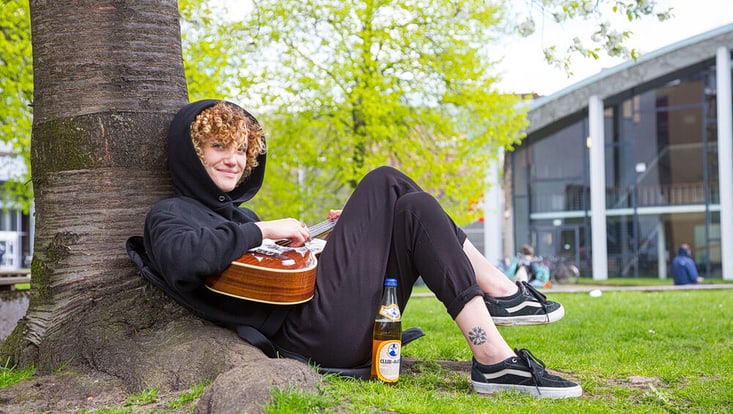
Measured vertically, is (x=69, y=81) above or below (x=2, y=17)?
below

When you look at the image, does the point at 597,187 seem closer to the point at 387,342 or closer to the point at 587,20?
the point at 587,20

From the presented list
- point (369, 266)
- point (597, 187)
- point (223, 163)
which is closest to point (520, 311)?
point (369, 266)

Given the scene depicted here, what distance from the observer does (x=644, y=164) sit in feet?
96.8

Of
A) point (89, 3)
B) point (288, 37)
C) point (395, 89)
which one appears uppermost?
point (288, 37)

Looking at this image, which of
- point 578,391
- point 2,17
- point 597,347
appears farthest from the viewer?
point 2,17

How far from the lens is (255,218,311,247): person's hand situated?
3381mm

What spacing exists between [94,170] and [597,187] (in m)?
27.7

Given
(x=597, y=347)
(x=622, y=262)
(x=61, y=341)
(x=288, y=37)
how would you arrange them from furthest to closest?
(x=622, y=262), (x=288, y=37), (x=597, y=347), (x=61, y=341)

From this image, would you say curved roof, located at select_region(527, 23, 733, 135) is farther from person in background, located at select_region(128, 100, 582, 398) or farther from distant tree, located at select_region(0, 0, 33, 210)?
person in background, located at select_region(128, 100, 582, 398)

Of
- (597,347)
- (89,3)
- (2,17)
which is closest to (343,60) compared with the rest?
(2,17)

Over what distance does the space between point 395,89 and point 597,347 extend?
1208 centimetres

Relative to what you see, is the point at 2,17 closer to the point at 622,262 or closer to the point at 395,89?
the point at 395,89

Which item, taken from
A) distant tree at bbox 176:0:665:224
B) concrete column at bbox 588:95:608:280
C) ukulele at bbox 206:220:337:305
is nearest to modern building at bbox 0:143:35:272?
distant tree at bbox 176:0:665:224

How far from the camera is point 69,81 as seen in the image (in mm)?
3883
